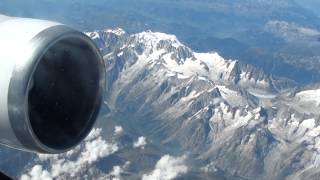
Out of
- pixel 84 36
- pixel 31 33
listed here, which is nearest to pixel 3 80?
pixel 31 33

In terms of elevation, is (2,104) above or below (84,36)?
below

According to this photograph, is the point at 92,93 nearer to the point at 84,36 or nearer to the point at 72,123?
the point at 72,123

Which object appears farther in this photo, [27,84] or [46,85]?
[46,85]

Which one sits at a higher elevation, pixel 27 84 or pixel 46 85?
pixel 27 84

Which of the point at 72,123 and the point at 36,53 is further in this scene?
the point at 72,123
